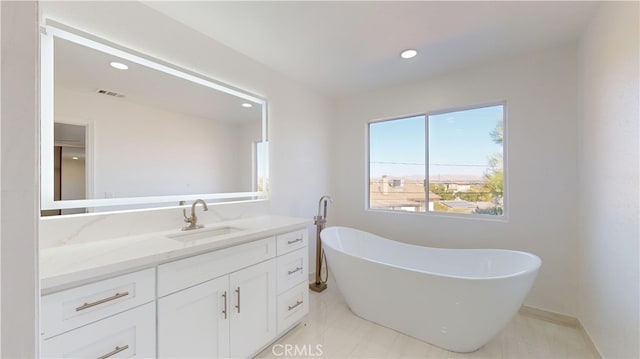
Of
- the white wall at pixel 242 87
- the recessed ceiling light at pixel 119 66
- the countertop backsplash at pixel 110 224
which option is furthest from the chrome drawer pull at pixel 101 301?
the recessed ceiling light at pixel 119 66

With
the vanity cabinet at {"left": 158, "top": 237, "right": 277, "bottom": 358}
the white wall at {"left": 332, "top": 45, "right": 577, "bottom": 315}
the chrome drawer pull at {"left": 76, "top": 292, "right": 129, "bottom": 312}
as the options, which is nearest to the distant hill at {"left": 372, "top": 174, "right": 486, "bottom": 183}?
the white wall at {"left": 332, "top": 45, "right": 577, "bottom": 315}

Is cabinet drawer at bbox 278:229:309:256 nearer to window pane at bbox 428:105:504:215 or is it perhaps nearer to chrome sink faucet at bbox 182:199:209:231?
chrome sink faucet at bbox 182:199:209:231

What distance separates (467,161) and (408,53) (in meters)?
1.32

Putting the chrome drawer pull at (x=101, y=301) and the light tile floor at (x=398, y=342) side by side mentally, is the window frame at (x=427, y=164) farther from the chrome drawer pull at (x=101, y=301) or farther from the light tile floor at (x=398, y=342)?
the chrome drawer pull at (x=101, y=301)

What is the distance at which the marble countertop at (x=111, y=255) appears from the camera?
0.94 metres

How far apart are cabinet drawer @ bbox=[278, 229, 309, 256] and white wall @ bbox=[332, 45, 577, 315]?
149 cm

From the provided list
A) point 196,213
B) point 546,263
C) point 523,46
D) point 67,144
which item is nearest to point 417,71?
point 523,46

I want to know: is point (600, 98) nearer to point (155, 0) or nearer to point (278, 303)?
point (278, 303)

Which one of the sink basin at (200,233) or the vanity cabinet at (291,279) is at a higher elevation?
the sink basin at (200,233)

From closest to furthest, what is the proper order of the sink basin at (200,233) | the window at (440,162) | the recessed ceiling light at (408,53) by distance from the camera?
the sink basin at (200,233) → the recessed ceiling light at (408,53) → the window at (440,162)

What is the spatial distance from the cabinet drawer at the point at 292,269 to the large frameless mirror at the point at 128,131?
0.77 metres

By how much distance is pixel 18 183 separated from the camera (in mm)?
350

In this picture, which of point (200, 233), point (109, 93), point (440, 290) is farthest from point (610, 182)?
point (109, 93)

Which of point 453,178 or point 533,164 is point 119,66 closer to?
point 453,178
